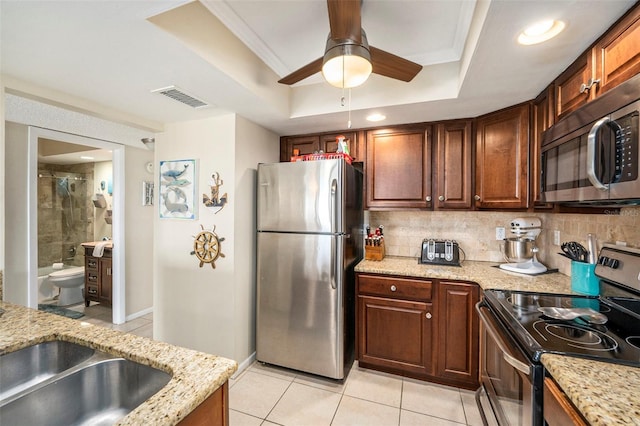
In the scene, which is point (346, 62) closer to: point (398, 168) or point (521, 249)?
point (398, 168)

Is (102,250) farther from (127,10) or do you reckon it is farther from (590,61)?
(590,61)

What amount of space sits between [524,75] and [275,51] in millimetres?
1568

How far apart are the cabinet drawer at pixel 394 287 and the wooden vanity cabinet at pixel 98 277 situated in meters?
3.12

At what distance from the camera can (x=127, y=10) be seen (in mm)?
1115

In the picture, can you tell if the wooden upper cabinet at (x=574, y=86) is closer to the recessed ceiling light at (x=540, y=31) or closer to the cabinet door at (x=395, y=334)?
the recessed ceiling light at (x=540, y=31)

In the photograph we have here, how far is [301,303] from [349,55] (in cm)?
180

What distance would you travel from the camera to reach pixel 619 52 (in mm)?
1116

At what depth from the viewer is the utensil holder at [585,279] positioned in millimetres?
1537

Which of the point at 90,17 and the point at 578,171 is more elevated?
the point at 90,17

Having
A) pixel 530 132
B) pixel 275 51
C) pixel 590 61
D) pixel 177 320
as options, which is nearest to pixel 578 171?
pixel 590 61

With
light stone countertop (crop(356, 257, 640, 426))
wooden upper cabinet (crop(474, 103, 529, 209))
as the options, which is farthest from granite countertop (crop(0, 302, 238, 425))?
wooden upper cabinet (crop(474, 103, 529, 209))

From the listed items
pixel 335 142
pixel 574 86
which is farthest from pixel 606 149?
pixel 335 142

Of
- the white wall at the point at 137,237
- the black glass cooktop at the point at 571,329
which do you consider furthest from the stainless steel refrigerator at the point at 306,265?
the white wall at the point at 137,237

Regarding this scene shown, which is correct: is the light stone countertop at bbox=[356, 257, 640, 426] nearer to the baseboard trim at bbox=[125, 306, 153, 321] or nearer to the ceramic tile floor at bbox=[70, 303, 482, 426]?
the ceramic tile floor at bbox=[70, 303, 482, 426]
